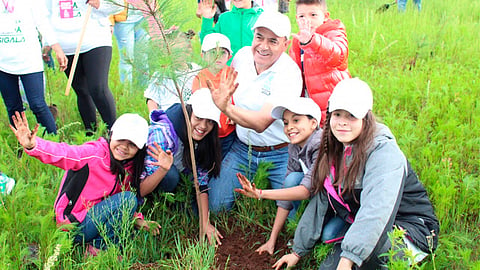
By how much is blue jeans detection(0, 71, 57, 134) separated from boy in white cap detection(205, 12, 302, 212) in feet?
5.24

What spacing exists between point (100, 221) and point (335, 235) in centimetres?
135

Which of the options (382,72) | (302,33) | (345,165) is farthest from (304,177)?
(382,72)

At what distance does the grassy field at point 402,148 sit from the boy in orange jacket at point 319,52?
0.71 m

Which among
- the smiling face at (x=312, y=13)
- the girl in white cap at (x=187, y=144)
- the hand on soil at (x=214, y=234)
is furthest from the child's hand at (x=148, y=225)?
the smiling face at (x=312, y=13)

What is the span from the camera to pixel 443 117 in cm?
402

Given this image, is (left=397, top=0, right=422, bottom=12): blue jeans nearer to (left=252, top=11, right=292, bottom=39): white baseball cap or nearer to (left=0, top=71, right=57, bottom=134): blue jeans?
(left=252, top=11, right=292, bottom=39): white baseball cap

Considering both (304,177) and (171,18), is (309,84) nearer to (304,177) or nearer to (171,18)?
(304,177)

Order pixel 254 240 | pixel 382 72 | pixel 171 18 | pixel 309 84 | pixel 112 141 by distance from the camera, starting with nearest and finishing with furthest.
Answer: pixel 171 18 < pixel 112 141 < pixel 254 240 < pixel 309 84 < pixel 382 72

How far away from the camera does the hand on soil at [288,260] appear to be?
8.71 ft

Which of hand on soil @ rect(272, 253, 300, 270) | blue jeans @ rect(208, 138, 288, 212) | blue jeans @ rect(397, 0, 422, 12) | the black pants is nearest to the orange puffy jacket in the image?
blue jeans @ rect(208, 138, 288, 212)

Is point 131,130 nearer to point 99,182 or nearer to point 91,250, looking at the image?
point 99,182

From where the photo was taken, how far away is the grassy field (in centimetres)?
253

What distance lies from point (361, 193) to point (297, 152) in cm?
70

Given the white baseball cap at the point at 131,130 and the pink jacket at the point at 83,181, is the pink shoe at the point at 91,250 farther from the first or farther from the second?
the white baseball cap at the point at 131,130
